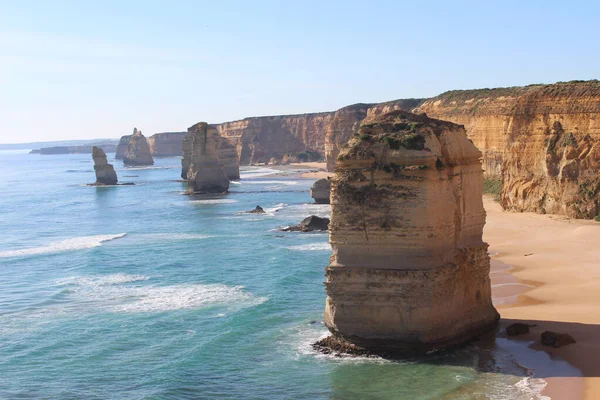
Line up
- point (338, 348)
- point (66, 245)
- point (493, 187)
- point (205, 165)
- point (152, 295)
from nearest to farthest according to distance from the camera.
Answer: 1. point (338, 348)
2. point (152, 295)
3. point (66, 245)
4. point (493, 187)
5. point (205, 165)

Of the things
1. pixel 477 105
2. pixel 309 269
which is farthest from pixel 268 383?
pixel 477 105

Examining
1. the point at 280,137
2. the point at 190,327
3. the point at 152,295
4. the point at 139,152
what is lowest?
the point at 190,327

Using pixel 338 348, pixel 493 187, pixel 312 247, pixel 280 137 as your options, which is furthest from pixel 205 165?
pixel 280 137

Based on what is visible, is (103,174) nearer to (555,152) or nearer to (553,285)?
(555,152)

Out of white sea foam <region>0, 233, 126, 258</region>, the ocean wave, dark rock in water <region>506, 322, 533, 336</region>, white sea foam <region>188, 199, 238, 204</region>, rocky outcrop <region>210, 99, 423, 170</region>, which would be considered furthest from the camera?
rocky outcrop <region>210, 99, 423, 170</region>

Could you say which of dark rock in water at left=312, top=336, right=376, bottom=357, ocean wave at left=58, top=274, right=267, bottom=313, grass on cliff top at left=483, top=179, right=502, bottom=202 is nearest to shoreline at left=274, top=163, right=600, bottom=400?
dark rock in water at left=312, top=336, right=376, bottom=357

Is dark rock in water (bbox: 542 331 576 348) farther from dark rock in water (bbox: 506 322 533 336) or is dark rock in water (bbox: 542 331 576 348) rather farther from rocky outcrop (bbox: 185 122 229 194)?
rocky outcrop (bbox: 185 122 229 194)

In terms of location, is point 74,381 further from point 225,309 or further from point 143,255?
point 143,255
